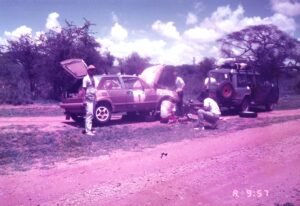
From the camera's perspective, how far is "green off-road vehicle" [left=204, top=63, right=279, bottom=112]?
51.2 ft

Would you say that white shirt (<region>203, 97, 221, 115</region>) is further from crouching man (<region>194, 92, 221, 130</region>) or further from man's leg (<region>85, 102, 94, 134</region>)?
man's leg (<region>85, 102, 94, 134</region>)

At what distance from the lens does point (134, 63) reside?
34.3 m

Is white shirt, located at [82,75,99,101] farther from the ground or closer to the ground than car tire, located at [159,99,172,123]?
farther from the ground

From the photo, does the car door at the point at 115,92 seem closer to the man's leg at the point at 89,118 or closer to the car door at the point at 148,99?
the car door at the point at 148,99

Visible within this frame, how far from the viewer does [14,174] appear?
22.4 feet

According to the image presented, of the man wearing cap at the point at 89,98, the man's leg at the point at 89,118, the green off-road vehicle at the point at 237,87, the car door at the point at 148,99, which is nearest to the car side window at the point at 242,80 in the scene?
the green off-road vehicle at the point at 237,87

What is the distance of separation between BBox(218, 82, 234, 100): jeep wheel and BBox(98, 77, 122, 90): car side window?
454cm

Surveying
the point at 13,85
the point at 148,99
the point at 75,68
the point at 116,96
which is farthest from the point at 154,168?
the point at 13,85

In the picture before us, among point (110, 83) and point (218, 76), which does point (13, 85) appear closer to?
point (110, 83)

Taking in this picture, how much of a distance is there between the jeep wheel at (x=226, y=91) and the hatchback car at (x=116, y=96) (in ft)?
7.26

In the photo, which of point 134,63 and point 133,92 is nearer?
point 133,92

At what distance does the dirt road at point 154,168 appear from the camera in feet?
18.9

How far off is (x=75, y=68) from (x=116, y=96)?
192cm

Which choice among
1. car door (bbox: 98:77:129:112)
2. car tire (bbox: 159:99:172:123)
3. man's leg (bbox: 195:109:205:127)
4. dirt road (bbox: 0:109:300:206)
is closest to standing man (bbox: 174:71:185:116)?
car tire (bbox: 159:99:172:123)
